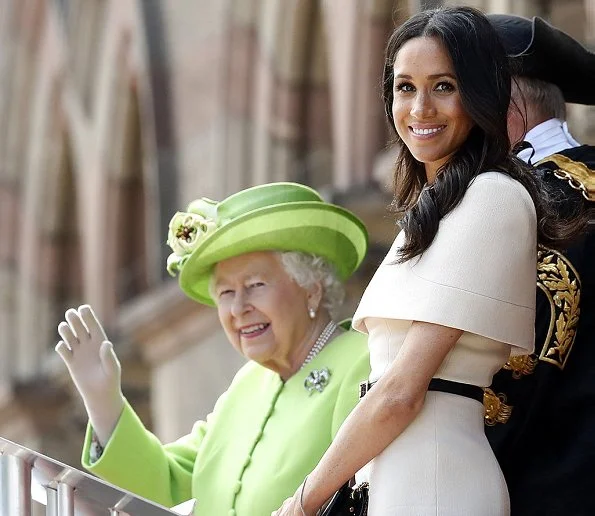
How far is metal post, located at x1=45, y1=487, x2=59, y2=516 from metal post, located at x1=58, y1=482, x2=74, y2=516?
0.02 meters

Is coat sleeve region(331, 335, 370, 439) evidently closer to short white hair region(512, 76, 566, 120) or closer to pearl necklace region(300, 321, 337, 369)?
pearl necklace region(300, 321, 337, 369)

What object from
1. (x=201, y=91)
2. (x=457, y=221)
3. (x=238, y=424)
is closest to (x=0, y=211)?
(x=201, y=91)

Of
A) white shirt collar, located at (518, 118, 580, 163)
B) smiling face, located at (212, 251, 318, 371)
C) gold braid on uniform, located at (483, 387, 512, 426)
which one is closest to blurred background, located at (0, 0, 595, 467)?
smiling face, located at (212, 251, 318, 371)

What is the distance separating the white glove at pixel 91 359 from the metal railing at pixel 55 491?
53 centimetres

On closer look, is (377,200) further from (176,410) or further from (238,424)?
(238,424)

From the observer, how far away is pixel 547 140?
426 centimetres

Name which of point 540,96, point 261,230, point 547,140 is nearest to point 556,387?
point 547,140

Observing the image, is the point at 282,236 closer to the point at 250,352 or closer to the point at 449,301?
the point at 250,352

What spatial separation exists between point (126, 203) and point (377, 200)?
16.6 feet

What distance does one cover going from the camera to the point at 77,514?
3955 millimetres

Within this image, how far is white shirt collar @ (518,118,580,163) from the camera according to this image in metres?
4.22

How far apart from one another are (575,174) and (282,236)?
0.99 meters

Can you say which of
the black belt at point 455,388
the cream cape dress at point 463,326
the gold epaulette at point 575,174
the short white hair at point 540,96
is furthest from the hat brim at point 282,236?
the black belt at point 455,388

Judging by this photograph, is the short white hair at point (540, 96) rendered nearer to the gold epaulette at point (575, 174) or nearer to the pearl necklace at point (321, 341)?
the gold epaulette at point (575, 174)
